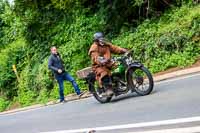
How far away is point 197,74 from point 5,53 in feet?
50.3

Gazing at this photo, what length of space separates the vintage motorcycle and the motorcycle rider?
0.11 m

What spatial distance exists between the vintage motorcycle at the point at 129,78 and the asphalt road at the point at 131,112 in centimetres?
19

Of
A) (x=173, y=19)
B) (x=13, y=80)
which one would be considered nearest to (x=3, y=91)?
(x=13, y=80)


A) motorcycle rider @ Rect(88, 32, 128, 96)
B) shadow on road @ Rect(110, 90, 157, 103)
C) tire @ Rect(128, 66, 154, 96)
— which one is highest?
motorcycle rider @ Rect(88, 32, 128, 96)

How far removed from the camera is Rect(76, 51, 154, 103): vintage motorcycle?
11.5m

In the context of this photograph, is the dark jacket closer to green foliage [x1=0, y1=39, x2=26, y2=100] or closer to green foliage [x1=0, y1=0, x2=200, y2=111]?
green foliage [x1=0, y1=0, x2=200, y2=111]

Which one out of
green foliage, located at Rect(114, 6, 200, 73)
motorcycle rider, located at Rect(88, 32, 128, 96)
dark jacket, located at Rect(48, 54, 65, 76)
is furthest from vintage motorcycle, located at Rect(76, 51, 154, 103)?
dark jacket, located at Rect(48, 54, 65, 76)

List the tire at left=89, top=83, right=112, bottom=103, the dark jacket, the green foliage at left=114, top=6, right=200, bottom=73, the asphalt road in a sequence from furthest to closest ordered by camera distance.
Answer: the dark jacket → the green foliage at left=114, top=6, right=200, bottom=73 → the tire at left=89, top=83, right=112, bottom=103 → the asphalt road

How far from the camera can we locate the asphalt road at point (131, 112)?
8957mm

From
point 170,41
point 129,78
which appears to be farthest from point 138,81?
point 170,41

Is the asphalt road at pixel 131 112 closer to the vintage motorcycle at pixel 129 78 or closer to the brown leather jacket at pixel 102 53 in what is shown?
the vintage motorcycle at pixel 129 78

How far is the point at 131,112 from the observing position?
1027 cm

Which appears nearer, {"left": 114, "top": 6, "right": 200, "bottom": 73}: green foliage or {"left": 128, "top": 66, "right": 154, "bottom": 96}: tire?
{"left": 128, "top": 66, "right": 154, "bottom": 96}: tire

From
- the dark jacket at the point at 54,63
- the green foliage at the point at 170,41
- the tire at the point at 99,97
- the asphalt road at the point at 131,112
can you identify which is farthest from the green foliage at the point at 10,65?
the tire at the point at 99,97
